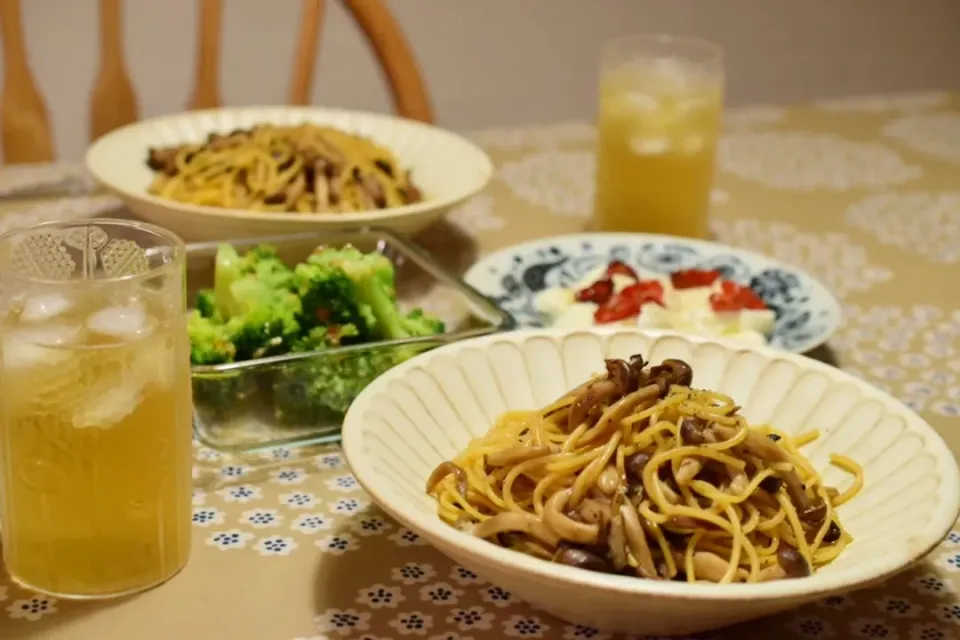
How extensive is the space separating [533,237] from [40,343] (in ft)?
3.48

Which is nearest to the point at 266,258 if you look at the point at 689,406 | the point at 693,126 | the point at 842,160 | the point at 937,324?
the point at 689,406

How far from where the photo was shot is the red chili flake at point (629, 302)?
53.4 inches

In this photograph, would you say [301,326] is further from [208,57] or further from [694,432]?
[208,57]

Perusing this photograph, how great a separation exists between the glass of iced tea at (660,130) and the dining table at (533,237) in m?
0.12

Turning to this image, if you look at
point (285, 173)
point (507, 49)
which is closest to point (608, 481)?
point (285, 173)

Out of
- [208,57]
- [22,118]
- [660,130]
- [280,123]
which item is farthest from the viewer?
[208,57]

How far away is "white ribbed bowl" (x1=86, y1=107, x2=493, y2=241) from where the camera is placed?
148 centimetres

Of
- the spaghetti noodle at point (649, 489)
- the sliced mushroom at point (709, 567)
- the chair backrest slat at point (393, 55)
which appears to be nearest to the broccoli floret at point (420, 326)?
the spaghetti noodle at point (649, 489)

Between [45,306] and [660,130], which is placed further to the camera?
[660,130]

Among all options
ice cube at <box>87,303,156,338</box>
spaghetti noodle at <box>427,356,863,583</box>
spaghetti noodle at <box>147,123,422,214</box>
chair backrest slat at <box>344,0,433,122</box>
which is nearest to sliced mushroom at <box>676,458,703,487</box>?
spaghetti noodle at <box>427,356,863,583</box>

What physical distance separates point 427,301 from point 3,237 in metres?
0.66

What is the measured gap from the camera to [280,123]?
77.5 inches

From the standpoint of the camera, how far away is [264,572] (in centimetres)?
95

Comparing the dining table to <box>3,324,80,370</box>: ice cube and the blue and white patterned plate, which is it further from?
<box>3,324,80,370</box>: ice cube
